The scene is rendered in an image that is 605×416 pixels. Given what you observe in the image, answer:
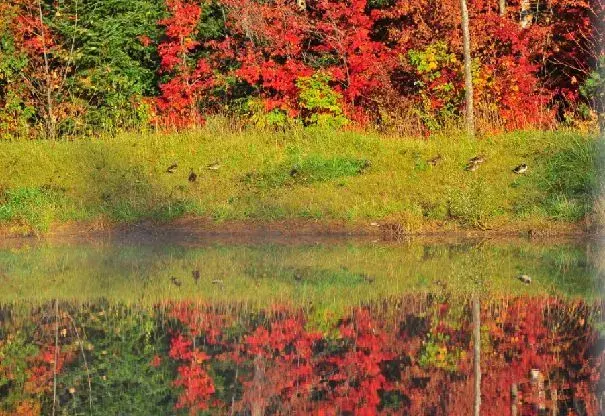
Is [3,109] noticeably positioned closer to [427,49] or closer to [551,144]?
[427,49]

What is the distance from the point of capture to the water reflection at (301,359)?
30.3 feet

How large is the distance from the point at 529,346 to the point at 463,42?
50.3ft

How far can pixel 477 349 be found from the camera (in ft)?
36.4

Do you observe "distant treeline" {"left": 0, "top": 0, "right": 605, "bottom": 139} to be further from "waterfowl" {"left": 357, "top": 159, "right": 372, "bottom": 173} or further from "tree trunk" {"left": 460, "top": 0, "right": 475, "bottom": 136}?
"waterfowl" {"left": 357, "top": 159, "right": 372, "bottom": 173}

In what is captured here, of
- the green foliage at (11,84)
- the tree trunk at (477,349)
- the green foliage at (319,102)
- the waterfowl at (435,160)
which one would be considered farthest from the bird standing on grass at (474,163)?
the green foliage at (11,84)

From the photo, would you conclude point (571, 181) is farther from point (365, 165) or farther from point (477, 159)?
point (365, 165)

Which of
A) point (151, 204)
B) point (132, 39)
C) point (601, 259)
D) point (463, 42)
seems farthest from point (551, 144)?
point (132, 39)

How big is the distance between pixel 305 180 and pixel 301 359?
1190 centimetres

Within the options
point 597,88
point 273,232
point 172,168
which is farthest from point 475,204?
point 597,88

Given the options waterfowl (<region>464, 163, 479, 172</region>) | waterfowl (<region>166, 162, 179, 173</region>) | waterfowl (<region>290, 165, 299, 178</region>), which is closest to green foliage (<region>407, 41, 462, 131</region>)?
waterfowl (<region>464, 163, 479, 172</region>)

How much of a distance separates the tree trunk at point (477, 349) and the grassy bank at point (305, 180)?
7556mm

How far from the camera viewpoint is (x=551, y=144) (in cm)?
2300

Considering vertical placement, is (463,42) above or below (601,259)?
above

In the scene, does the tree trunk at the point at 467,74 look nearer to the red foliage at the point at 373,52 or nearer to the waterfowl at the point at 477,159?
the red foliage at the point at 373,52
